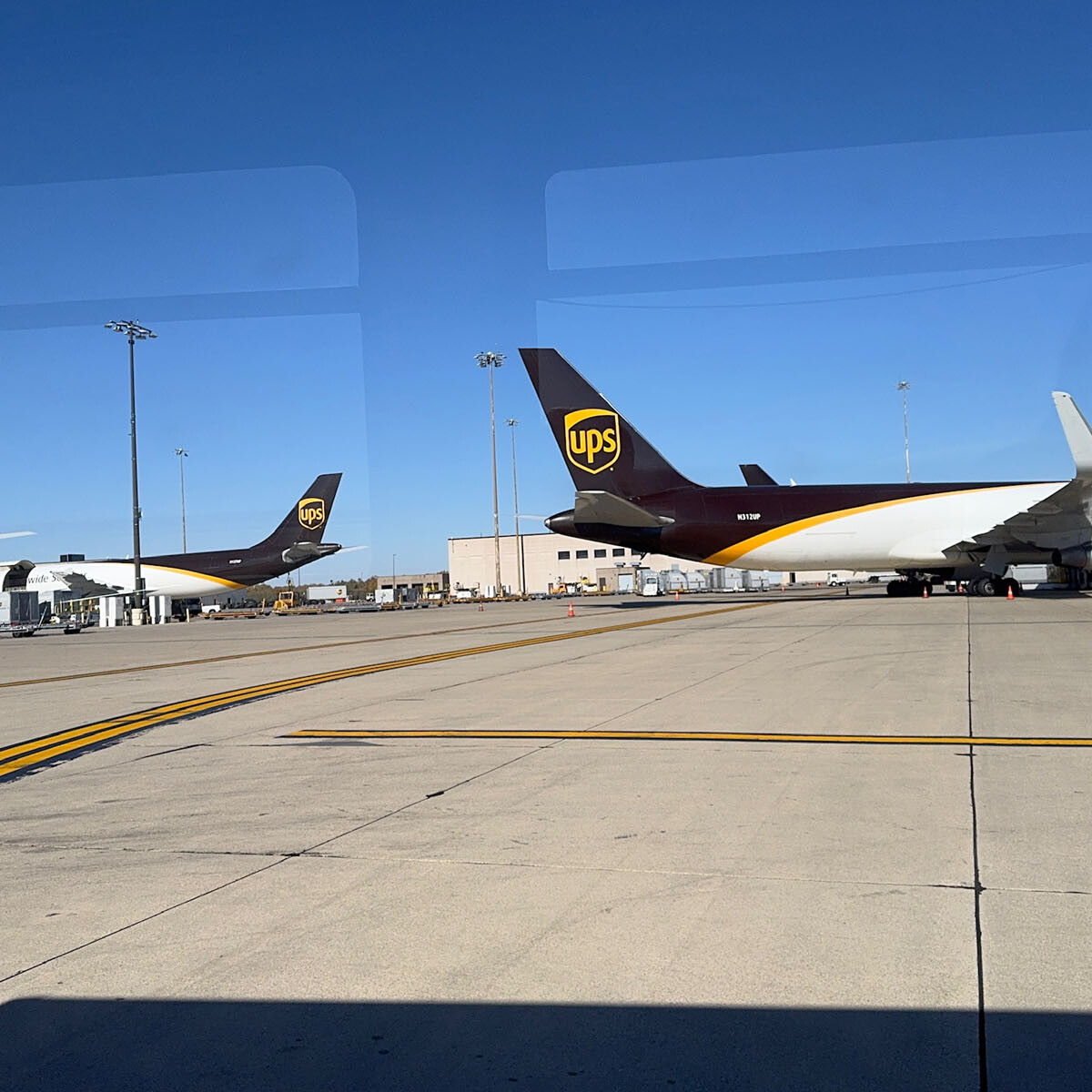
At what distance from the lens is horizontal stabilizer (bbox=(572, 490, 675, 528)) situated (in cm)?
3697

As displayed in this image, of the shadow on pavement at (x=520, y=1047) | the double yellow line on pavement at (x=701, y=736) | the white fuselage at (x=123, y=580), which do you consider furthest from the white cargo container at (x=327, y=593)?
the shadow on pavement at (x=520, y=1047)

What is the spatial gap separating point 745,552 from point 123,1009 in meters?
37.3

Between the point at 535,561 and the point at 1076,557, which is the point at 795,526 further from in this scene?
the point at 535,561

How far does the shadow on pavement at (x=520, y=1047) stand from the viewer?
313cm

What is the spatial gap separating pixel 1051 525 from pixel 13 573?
53486 mm

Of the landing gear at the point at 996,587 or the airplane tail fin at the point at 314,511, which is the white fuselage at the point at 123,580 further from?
the landing gear at the point at 996,587

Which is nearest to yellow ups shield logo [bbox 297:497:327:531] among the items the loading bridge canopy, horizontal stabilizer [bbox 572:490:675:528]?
the loading bridge canopy

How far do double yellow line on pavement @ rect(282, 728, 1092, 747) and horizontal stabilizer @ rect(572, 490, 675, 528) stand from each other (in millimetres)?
26878

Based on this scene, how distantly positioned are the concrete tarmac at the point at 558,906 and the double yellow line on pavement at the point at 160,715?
1.00 feet

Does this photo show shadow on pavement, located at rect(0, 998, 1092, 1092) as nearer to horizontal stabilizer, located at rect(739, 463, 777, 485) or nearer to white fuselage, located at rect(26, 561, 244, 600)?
horizontal stabilizer, located at rect(739, 463, 777, 485)

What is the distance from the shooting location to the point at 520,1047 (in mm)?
3324

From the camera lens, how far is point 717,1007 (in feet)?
11.7

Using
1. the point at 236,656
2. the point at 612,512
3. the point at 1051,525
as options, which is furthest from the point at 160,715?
the point at 1051,525

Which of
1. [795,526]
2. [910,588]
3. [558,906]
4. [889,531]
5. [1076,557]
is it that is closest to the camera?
[558,906]
